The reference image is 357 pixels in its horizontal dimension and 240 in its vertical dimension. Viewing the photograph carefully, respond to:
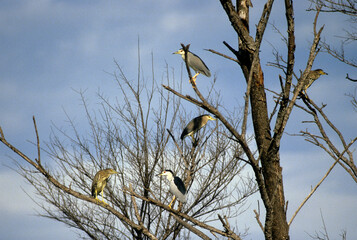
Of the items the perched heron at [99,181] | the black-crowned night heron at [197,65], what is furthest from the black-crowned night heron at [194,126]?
the perched heron at [99,181]

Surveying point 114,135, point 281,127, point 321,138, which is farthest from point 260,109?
point 114,135

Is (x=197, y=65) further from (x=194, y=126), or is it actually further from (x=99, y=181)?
(x=99, y=181)

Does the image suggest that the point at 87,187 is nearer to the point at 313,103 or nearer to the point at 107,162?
the point at 107,162

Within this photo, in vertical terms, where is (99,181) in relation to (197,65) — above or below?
below

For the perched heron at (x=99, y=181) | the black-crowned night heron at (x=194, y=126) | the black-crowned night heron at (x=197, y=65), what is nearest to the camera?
the perched heron at (x=99, y=181)

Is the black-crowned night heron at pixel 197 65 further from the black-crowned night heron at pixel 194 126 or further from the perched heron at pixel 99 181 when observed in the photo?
the perched heron at pixel 99 181

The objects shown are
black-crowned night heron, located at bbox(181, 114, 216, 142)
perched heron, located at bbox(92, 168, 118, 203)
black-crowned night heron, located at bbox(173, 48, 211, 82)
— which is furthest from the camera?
black-crowned night heron, located at bbox(173, 48, 211, 82)

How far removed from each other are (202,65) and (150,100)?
6.91 feet

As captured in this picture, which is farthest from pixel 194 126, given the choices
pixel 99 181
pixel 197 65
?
pixel 99 181

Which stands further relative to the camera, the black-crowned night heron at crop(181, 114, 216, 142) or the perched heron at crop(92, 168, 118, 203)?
the black-crowned night heron at crop(181, 114, 216, 142)

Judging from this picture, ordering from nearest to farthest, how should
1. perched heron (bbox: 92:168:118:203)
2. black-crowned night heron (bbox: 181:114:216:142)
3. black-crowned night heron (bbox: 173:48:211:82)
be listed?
perched heron (bbox: 92:168:118:203), black-crowned night heron (bbox: 181:114:216:142), black-crowned night heron (bbox: 173:48:211:82)

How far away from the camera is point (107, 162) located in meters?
7.61

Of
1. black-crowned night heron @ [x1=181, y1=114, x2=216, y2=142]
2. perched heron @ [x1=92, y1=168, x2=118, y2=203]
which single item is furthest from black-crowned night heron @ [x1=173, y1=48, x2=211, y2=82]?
perched heron @ [x1=92, y1=168, x2=118, y2=203]

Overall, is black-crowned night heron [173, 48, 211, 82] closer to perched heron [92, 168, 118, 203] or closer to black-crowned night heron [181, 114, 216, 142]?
black-crowned night heron [181, 114, 216, 142]
